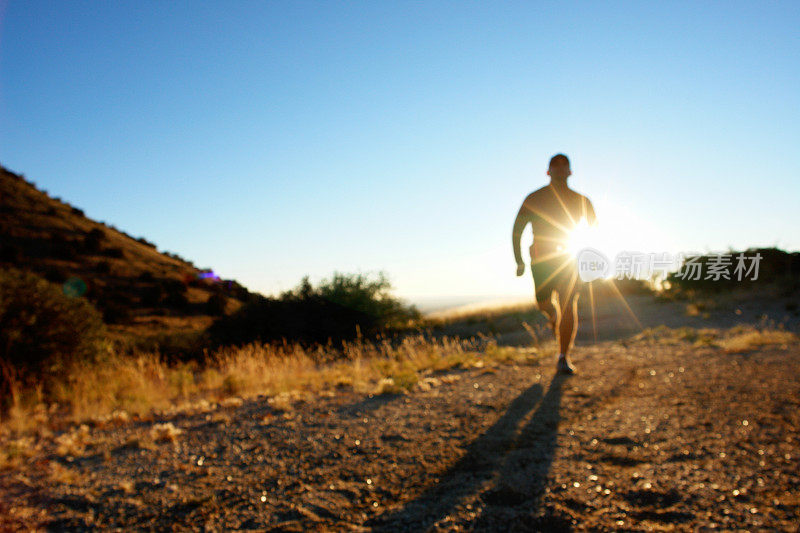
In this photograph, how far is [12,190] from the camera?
33156 mm

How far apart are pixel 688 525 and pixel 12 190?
42.5 metres

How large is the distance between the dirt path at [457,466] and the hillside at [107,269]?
20.6 meters

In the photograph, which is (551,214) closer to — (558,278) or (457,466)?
(558,278)

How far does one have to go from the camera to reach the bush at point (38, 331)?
704 cm

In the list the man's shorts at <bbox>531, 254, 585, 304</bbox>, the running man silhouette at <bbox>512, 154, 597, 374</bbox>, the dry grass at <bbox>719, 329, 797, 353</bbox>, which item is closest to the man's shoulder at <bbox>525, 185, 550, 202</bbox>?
the running man silhouette at <bbox>512, 154, 597, 374</bbox>

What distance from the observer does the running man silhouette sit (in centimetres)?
460

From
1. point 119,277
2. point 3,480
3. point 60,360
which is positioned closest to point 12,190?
point 119,277

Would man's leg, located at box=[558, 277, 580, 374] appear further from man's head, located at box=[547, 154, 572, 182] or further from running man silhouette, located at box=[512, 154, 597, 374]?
man's head, located at box=[547, 154, 572, 182]

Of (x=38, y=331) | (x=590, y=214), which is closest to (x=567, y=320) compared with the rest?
(x=590, y=214)

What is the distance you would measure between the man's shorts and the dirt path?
1.09 metres

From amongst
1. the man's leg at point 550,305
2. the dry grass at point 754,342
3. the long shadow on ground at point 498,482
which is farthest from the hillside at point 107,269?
the long shadow on ground at point 498,482

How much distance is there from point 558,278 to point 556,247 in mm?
328

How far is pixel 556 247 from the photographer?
4707mm

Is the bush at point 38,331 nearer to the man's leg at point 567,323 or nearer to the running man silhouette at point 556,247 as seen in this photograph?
the running man silhouette at point 556,247
